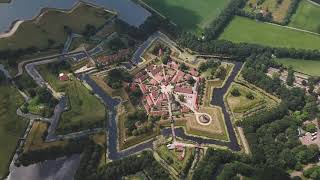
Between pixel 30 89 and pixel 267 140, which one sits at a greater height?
pixel 30 89

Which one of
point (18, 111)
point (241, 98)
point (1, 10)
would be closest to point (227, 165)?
point (241, 98)

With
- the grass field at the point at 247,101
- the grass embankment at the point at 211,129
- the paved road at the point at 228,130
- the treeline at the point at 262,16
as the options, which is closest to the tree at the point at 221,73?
the paved road at the point at 228,130

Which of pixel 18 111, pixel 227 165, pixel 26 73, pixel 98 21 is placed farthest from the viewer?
pixel 98 21

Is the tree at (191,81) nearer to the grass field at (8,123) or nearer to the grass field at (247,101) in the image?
the grass field at (247,101)

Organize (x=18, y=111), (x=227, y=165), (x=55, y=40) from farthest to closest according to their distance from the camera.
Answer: (x=55, y=40) < (x=18, y=111) < (x=227, y=165)

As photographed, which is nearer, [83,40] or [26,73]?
[26,73]

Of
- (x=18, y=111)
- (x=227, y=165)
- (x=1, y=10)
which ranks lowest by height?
(x=227, y=165)

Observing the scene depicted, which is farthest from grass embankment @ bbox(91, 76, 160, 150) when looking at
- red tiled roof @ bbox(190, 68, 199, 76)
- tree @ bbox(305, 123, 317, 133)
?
tree @ bbox(305, 123, 317, 133)

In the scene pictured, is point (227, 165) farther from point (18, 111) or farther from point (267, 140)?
point (18, 111)
